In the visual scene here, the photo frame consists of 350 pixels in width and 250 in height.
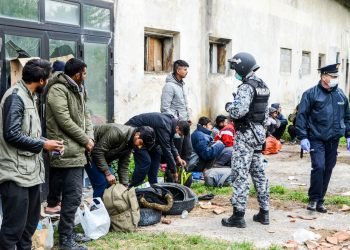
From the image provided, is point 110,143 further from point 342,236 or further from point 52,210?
point 342,236

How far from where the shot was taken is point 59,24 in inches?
270

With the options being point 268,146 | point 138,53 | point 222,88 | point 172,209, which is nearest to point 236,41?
point 222,88

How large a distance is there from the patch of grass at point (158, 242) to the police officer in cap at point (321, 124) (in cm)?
175

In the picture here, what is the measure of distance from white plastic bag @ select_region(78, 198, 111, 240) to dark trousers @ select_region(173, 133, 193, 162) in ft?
8.24

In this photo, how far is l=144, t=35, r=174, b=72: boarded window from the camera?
33.1 feet

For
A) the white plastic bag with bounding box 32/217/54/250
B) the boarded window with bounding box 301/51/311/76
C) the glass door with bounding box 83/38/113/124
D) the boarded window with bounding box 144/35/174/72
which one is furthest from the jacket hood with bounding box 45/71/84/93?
the boarded window with bounding box 301/51/311/76

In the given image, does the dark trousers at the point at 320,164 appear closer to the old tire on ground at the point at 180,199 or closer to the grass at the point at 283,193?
the grass at the point at 283,193

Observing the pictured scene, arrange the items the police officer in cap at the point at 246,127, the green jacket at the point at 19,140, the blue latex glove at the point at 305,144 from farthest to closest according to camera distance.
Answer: the blue latex glove at the point at 305,144 < the police officer in cap at the point at 246,127 < the green jacket at the point at 19,140

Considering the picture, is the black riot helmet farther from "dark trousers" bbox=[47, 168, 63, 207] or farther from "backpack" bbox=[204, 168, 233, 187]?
"backpack" bbox=[204, 168, 233, 187]

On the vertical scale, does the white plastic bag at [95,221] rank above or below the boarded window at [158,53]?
below

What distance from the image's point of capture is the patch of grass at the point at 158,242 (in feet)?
16.0

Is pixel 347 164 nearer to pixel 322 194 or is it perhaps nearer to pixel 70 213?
pixel 322 194

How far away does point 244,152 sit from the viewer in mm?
5516

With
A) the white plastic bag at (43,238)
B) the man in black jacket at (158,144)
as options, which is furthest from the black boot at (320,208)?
the white plastic bag at (43,238)
